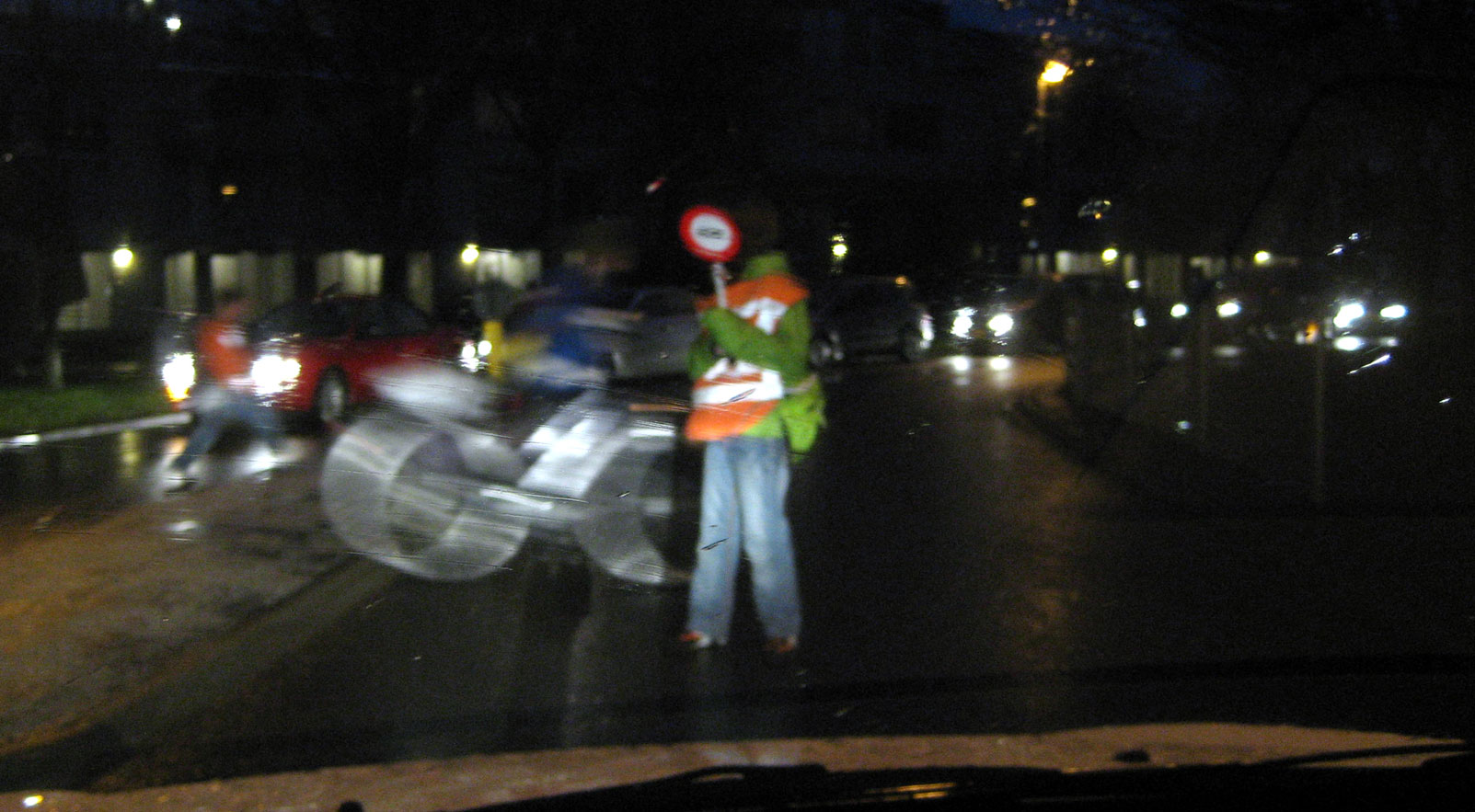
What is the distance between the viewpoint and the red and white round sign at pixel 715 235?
5.70 meters

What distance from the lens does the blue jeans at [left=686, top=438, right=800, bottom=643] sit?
5.87 metres

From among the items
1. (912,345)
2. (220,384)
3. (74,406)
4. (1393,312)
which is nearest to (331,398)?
(220,384)

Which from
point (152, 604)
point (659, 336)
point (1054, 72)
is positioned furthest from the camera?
point (659, 336)

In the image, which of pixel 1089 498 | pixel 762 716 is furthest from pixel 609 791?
pixel 1089 498

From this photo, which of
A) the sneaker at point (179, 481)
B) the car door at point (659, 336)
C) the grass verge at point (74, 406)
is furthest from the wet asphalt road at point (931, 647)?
the grass verge at point (74, 406)

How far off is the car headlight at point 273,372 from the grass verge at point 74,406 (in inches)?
186

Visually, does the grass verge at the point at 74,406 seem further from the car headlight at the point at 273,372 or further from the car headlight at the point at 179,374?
the car headlight at the point at 273,372

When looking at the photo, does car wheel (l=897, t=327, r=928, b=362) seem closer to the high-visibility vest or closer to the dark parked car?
the dark parked car

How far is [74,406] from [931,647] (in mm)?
14517

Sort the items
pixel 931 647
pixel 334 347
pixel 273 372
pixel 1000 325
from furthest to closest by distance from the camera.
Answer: pixel 1000 325 < pixel 334 347 < pixel 273 372 < pixel 931 647

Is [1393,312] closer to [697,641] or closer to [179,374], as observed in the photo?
Result: [697,641]

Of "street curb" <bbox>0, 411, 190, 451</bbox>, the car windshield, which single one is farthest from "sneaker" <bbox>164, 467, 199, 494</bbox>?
"street curb" <bbox>0, 411, 190, 451</bbox>

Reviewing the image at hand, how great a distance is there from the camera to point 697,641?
20.0ft

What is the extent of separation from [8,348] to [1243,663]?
20043mm
